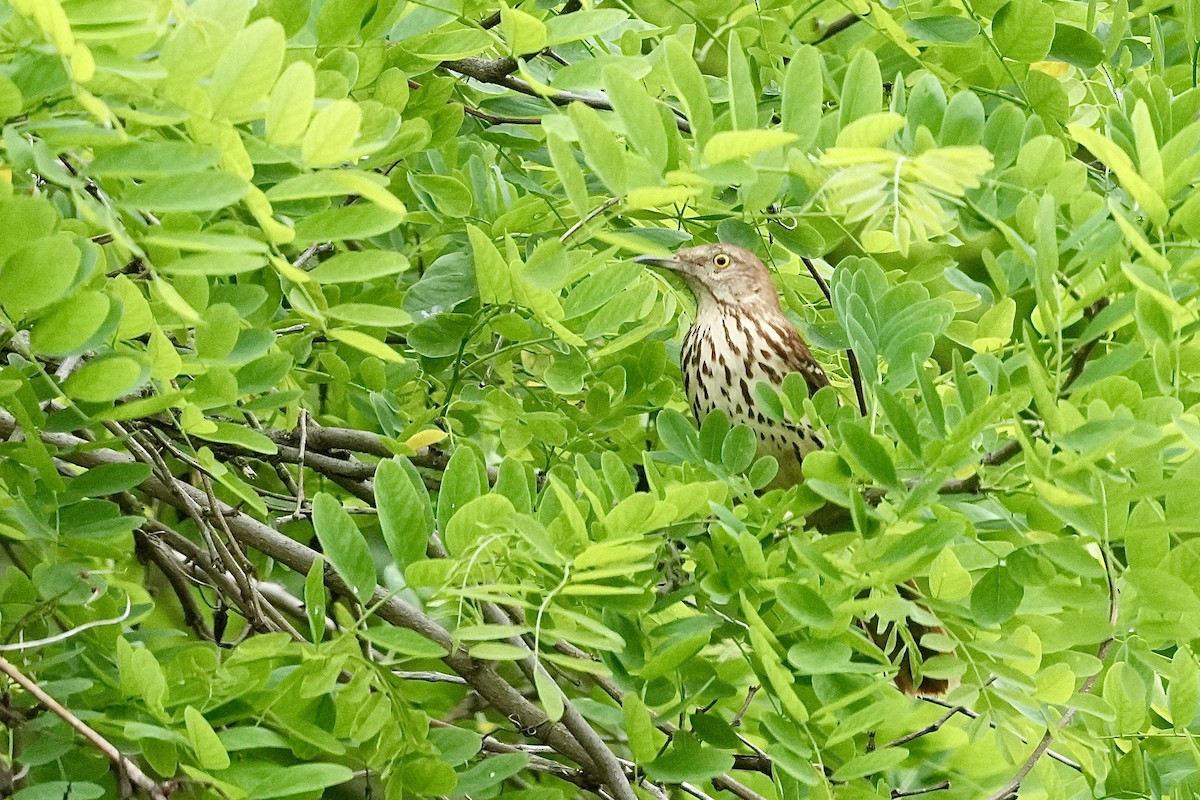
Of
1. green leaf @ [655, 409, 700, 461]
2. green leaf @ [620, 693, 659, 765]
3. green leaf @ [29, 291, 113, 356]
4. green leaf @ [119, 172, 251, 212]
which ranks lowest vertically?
green leaf @ [620, 693, 659, 765]

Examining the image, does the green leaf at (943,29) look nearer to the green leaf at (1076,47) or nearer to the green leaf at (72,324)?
the green leaf at (1076,47)

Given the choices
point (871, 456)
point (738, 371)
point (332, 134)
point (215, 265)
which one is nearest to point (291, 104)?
point (332, 134)

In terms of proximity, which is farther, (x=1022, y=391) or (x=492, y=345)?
(x=492, y=345)

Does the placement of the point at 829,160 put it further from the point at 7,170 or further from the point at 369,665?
the point at 7,170

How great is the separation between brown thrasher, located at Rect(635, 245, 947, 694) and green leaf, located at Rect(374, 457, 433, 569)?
182cm

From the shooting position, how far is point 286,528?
3182 mm

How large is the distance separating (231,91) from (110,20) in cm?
13

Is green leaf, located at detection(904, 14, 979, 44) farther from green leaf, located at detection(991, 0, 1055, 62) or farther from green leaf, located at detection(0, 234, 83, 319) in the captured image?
green leaf, located at detection(0, 234, 83, 319)

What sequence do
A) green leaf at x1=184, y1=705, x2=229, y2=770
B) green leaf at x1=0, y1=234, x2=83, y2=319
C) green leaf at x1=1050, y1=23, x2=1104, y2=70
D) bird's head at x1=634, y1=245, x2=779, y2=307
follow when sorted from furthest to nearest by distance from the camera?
bird's head at x1=634, y1=245, x2=779, y2=307, green leaf at x1=1050, y1=23, x2=1104, y2=70, green leaf at x1=184, y1=705, x2=229, y2=770, green leaf at x1=0, y1=234, x2=83, y2=319

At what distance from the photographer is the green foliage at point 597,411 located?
154 centimetres

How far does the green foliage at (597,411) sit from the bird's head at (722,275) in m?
1.07

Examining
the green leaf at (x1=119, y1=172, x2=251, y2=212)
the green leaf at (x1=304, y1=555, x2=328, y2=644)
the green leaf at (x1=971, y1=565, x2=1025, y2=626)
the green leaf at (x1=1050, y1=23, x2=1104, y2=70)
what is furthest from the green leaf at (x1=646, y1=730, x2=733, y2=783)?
the green leaf at (x1=1050, y1=23, x2=1104, y2=70)

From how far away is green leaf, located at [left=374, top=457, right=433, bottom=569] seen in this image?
1788mm

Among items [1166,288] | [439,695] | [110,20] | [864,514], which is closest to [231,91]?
[110,20]
